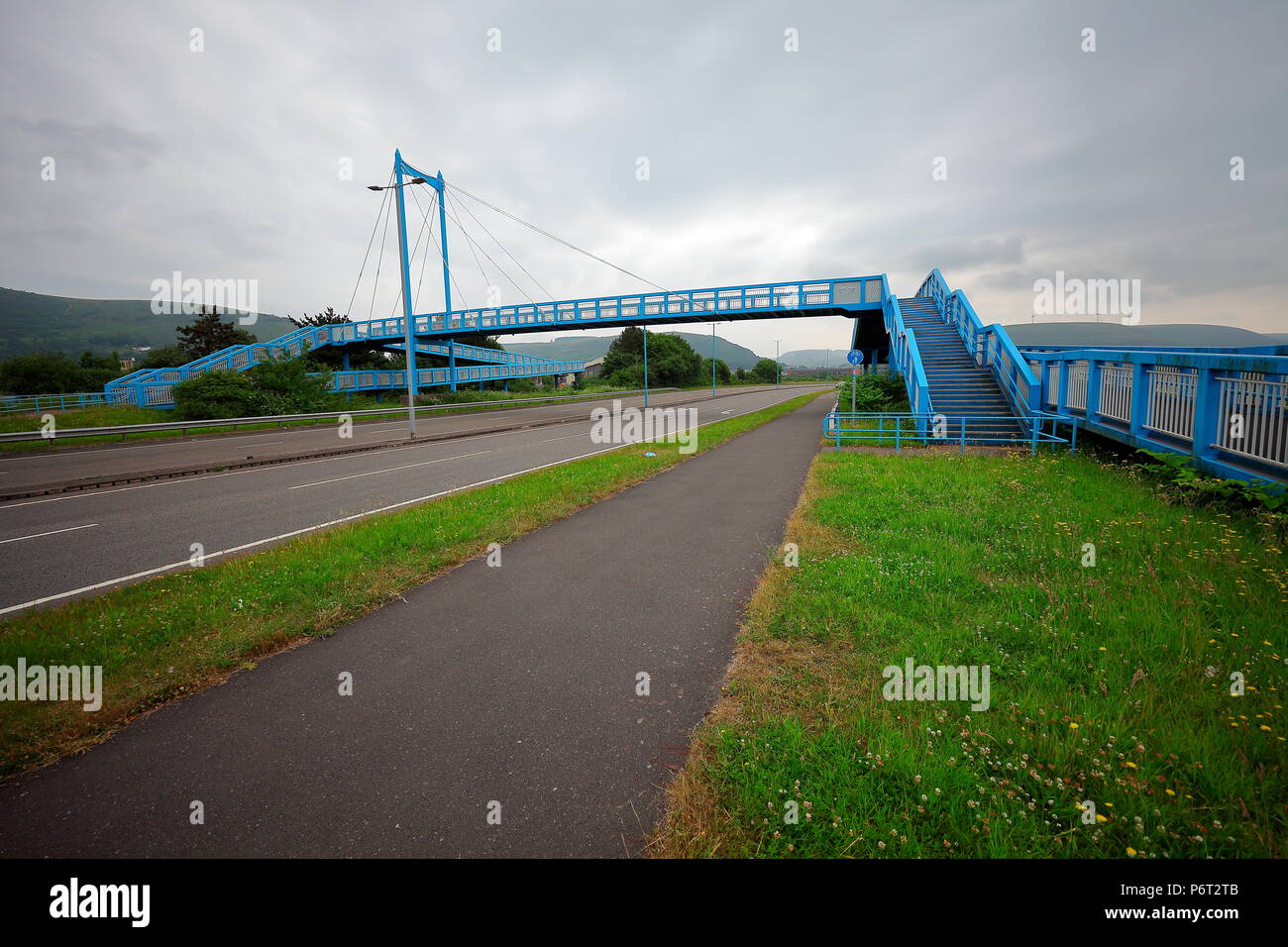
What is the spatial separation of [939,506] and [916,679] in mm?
5572

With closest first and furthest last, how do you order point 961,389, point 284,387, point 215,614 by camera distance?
point 215,614 < point 961,389 < point 284,387

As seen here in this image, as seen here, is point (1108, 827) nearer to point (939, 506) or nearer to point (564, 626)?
point (564, 626)

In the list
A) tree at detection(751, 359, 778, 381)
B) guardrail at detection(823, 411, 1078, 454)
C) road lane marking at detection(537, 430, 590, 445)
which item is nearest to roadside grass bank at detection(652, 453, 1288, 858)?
guardrail at detection(823, 411, 1078, 454)

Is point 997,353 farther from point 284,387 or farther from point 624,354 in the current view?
point 624,354

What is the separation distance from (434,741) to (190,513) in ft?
30.5

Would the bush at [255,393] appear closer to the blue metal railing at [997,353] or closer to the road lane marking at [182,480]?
the road lane marking at [182,480]

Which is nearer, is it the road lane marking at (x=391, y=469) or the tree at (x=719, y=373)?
the road lane marking at (x=391, y=469)

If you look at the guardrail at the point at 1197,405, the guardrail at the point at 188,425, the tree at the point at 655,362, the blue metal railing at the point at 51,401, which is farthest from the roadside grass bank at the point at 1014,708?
the tree at the point at 655,362

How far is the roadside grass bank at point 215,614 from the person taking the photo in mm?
3604

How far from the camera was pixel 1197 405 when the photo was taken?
28.2 feet

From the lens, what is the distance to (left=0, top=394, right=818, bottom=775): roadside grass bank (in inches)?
142

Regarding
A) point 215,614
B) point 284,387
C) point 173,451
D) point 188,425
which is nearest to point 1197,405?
point 215,614

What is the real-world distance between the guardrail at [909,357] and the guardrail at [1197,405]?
3.80 meters
